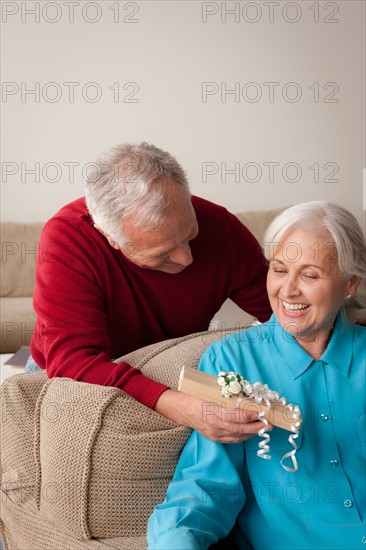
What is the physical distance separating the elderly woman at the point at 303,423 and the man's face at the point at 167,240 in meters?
0.32

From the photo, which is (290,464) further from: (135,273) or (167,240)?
(135,273)

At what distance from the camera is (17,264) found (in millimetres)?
4852

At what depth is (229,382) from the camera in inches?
59.9

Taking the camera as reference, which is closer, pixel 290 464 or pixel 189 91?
pixel 290 464

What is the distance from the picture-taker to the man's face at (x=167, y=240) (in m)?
1.90

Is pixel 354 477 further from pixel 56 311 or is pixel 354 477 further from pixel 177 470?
pixel 56 311

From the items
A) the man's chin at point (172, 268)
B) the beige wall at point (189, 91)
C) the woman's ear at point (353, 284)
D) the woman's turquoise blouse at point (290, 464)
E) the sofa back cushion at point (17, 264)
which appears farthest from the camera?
the beige wall at point (189, 91)

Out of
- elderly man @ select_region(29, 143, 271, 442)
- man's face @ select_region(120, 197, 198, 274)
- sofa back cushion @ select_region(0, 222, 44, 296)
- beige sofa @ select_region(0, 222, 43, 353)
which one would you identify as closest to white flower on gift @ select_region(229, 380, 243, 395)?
elderly man @ select_region(29, 143, 271, 442)

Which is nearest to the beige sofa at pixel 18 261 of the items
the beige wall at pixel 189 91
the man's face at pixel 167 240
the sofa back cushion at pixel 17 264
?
the sofa back cushion at pixel 17 264

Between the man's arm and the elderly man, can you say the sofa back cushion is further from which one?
the man's arm

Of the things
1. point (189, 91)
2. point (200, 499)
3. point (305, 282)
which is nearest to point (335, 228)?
point (305, 282)

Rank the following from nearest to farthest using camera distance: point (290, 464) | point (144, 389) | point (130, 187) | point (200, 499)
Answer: point (200, 499), point (290, 464), point (144, 389), point (130, 187)

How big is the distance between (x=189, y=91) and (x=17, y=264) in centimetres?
163

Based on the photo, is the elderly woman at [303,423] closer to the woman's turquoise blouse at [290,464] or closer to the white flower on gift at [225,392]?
the woman's turquoise blouse at [290,464]
